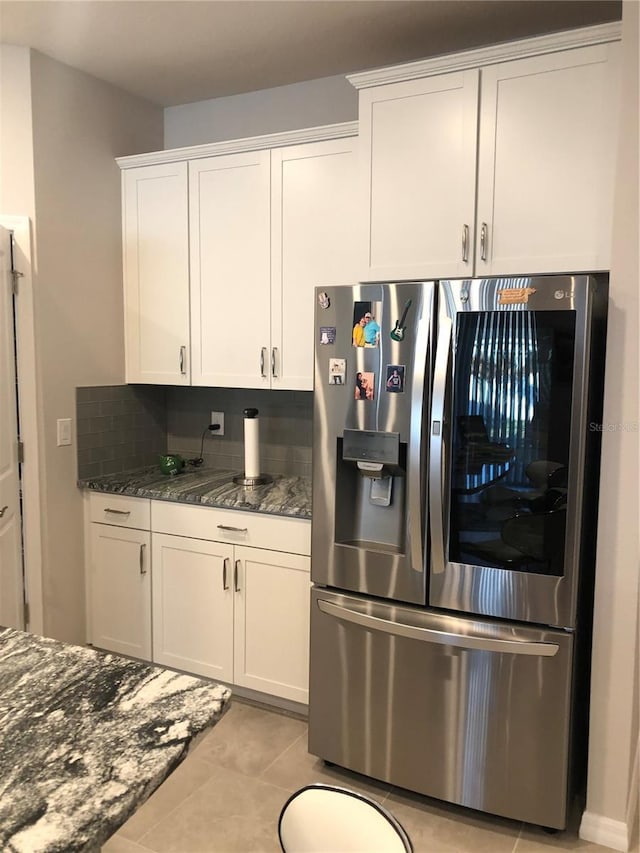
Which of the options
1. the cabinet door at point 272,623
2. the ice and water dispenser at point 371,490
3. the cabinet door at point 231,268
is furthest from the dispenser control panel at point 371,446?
the cabinet door at point 231,268

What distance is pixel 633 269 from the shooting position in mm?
2010

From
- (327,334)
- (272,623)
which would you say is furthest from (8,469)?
(327,334)

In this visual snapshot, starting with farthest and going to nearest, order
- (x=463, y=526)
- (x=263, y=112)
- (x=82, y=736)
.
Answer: (x=263, y=112) → (x=463, y=526) → (x=82, y=736)

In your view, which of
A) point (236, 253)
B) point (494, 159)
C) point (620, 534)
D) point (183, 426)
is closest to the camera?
point (620, 534)

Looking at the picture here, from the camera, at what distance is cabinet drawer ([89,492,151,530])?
122 inches

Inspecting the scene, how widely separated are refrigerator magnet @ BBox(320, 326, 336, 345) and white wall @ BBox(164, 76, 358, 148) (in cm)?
129

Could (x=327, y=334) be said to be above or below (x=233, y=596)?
above

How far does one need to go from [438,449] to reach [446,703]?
83 centimetres

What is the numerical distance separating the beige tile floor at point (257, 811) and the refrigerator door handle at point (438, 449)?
84 centimetres

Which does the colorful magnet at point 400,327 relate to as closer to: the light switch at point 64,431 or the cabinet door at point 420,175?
the cabinet door at point 420,175

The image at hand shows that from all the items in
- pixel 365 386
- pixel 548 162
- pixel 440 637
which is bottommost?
pixel 440 637

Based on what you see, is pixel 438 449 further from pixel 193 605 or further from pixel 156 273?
pixel 156 273

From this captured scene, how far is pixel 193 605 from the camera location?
302 centimetres

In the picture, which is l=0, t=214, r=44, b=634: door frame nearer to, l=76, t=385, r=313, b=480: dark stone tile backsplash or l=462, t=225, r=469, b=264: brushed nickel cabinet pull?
l=76, t=385, r=313, b=480: dark stone tile backsplash
